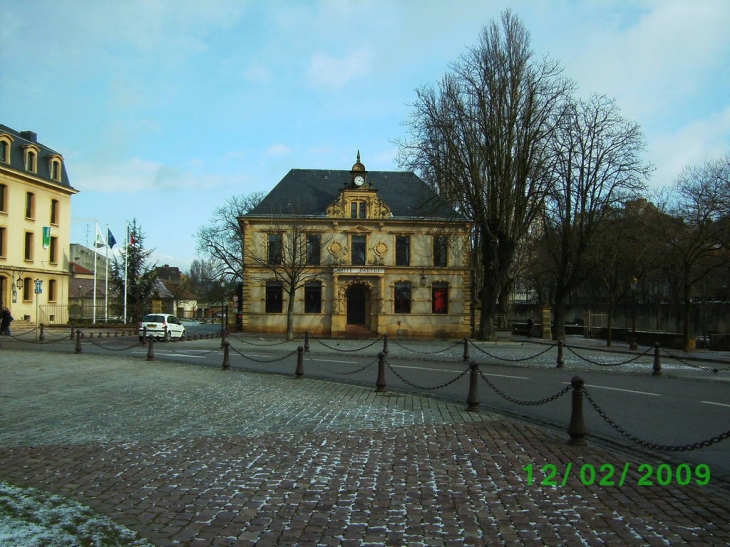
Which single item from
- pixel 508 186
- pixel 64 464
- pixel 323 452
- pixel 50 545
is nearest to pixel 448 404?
pixel 323 452

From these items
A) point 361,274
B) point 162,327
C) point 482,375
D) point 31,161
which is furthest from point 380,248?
point 482,375

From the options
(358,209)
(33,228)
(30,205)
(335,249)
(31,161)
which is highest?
(31,161)

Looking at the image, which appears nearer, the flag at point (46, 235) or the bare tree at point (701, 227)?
the bare tree at point (701, 227)

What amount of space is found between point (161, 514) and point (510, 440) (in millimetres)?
4914

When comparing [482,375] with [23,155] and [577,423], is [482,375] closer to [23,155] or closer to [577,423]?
[577,423]

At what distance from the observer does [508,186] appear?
34375 millimetres

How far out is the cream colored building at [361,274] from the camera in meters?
46.0

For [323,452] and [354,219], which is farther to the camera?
[354,219]

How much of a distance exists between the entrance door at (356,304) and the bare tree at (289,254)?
2747 mm

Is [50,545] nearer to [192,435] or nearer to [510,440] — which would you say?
[192,435]

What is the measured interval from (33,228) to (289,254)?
20428 millimetres

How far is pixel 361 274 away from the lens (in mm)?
45812

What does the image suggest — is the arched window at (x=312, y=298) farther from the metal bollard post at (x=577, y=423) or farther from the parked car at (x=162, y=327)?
the metal bollard post at (x=577, y=423)

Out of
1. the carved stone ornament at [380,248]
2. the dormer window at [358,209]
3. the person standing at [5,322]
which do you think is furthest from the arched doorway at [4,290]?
the carved stone ornament at [380,248]
